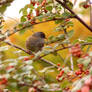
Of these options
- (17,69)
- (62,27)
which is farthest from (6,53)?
(17,69)

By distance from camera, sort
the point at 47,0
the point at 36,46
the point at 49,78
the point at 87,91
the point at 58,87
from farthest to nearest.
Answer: the point at 49,78 < the point at 36,46 < the point at 47,0 < the point at 58,87 < the point at 87,91

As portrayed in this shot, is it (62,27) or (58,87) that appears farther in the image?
(62,27)

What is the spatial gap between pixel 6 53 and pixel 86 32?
801 mm

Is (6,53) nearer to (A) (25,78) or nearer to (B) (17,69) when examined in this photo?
(A) (25,78)

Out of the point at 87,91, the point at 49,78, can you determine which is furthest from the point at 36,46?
the point at 87,91

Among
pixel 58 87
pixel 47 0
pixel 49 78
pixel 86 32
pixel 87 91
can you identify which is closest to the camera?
pixel 87 91

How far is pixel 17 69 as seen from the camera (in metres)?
0.83

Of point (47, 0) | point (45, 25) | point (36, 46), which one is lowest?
point (36, 46)

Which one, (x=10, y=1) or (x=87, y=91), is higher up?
(x=10, y=1)

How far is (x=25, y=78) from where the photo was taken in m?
0.99

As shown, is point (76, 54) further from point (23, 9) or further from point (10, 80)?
point (23, 9)

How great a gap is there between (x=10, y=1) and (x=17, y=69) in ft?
0.89

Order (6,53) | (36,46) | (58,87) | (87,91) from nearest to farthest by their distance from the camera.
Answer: (87,91)
(58,87)
(36,46)
(6,53)

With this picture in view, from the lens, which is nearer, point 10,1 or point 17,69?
point 17,69
